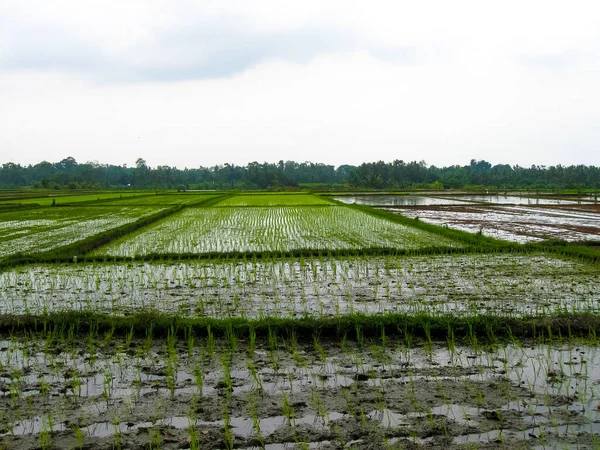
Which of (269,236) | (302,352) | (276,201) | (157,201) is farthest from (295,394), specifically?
(157,201)

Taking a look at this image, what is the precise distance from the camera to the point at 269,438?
336 cm

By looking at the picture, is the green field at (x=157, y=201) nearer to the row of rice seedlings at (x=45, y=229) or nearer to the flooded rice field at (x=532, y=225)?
the row of rice seedlings at (x=45, y=229)

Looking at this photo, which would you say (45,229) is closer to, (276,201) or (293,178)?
(276,201)

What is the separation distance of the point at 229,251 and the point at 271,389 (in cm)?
707

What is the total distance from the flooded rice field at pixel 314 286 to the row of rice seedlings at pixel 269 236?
1550 millimetres

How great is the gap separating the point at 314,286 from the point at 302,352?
283cm

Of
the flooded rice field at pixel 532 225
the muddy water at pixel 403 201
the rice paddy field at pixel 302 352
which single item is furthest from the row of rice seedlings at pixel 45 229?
the muddy water at pixel 403 201

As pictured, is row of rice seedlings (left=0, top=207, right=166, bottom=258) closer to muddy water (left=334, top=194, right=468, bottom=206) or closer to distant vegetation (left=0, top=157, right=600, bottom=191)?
muddy water (left=334, top=194, right=468, bottom=206)

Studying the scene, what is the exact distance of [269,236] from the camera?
45.2ft

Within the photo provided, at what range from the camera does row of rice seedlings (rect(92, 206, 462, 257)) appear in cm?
1167

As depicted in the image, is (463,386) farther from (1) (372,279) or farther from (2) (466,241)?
(2) (466,241)

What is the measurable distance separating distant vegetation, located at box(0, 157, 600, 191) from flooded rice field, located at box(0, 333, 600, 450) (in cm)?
5279

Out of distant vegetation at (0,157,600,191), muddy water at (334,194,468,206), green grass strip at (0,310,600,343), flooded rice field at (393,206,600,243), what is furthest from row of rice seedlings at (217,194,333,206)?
distant vegetation at (0,157,600,191)

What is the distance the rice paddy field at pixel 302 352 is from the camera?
3.46 metres
